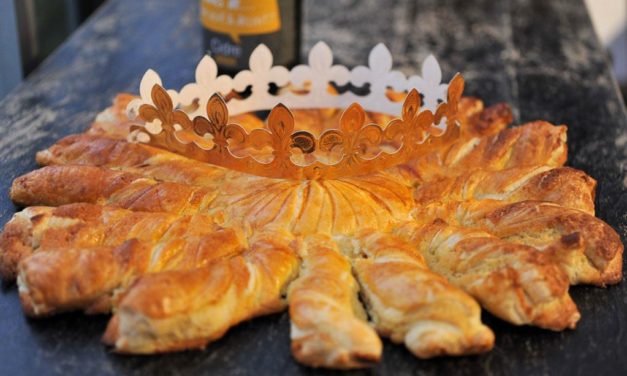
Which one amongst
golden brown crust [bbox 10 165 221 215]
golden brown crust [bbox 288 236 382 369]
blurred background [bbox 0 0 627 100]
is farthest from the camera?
blurred background [bbox 0 0 627 100]

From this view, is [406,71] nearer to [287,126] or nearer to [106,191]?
[287,126]

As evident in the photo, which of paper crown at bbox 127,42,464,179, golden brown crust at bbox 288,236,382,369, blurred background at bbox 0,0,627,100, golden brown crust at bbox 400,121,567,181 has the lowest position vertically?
blurred background at bbox 0,0,627,100

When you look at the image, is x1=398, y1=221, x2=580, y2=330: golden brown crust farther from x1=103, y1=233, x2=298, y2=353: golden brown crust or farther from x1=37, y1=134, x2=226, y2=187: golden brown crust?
x1=37, y1=134, x2=226, y2=187: golden brown crust

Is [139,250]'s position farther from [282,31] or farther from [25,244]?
[282,31]

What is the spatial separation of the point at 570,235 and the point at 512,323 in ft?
0.80

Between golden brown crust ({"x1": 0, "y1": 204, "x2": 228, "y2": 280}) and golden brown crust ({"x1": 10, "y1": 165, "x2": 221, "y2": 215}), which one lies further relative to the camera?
golden brown crust ({"x1": 10, "y1": 165, "x2": 221, "y2": 215})

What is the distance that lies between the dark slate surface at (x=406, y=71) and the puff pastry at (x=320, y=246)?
0.05 m

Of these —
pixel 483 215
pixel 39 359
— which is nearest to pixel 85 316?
pixel 39 359

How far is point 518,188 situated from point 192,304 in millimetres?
915

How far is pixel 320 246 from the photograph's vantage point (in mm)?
1799

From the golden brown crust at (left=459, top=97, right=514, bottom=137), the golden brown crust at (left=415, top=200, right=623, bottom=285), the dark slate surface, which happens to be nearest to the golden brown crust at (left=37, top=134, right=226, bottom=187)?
the dark slate surface

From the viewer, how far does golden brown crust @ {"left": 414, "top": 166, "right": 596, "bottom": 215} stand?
1984 millimetres

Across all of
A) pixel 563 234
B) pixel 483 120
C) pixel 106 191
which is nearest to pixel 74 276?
pixel 106 191

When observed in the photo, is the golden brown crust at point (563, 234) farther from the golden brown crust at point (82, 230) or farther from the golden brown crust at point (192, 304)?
the golden brown crust at point (82, 230)
